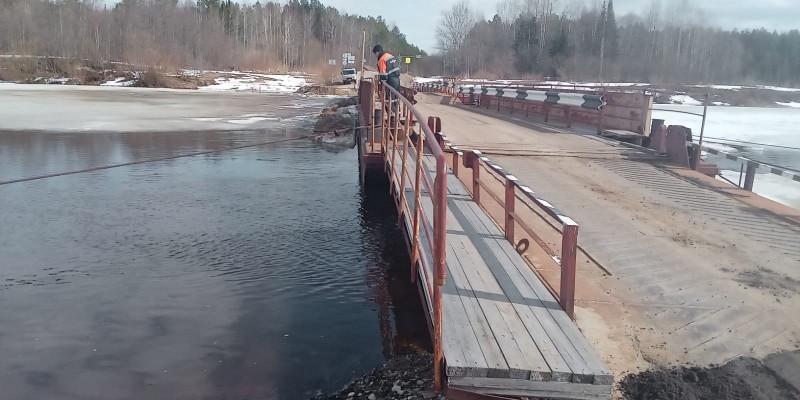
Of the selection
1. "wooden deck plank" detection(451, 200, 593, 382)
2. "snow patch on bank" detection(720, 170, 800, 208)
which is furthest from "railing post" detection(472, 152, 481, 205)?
"snow patch on bank" detection(720, 170, 800, 208)

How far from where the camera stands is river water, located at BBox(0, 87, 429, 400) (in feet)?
17.5

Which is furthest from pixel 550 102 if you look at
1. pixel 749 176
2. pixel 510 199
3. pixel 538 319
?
pixel 538 319

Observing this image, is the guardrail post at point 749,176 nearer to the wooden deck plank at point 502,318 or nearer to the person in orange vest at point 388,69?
the wooden deck plank at point 502,318

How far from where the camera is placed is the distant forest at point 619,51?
81062mm

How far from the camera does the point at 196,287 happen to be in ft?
23.8

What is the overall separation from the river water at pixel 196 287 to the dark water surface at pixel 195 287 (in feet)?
0.07

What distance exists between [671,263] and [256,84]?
214ft

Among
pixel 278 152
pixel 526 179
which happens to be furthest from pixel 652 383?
pixel 278 152

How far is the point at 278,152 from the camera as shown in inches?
709

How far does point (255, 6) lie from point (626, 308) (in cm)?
11984

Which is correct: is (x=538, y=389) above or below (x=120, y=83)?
below

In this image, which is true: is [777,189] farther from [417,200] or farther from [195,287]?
[195,287]

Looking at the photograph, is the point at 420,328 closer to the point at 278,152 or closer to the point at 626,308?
the point at 626,308

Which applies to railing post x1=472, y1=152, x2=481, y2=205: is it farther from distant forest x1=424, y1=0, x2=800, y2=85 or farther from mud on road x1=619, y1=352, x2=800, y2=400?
distant forest x1=424, y1=0, x2=800, y2=85
